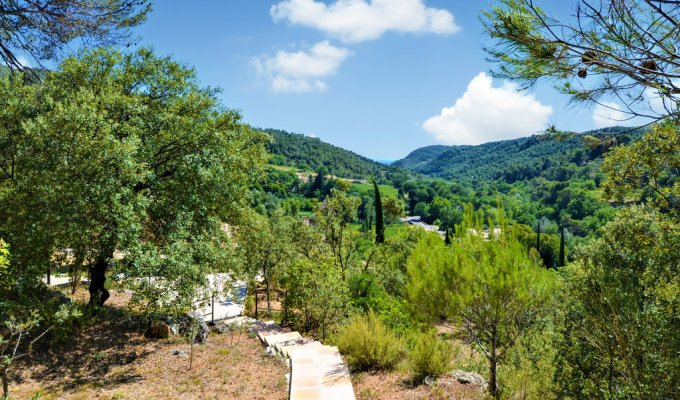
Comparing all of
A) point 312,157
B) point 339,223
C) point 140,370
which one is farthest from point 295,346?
point 312,157

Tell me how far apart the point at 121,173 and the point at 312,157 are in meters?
156

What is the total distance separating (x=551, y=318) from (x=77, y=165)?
48.8 ft

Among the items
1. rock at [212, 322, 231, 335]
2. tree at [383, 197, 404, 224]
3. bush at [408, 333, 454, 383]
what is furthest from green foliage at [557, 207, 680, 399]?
tree at [383, 197, 404, 224]

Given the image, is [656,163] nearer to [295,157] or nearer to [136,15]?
[136,15]

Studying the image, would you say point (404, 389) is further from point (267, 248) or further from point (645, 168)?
point (267, 248)

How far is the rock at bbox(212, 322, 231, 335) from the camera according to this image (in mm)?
11762

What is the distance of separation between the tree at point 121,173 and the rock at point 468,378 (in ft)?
19.5

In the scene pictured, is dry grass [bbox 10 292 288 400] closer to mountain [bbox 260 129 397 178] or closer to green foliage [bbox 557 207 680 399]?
green foliage [bbox 557 207 680 399]

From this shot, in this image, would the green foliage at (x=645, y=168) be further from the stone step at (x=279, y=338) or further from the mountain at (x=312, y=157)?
the mountain at (x=312, y=157)

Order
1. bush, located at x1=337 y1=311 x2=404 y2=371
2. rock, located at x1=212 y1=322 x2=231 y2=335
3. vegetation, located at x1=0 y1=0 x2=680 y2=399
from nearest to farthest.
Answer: vegetation, located at x1=0 y1=0 x2=680 y2=399
bush, located at x1=337 y1=311 x2=404 y2=371
rock, located at x1=212 y1=322 x2=231 y2=335

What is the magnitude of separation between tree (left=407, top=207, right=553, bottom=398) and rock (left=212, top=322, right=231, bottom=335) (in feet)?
23.0

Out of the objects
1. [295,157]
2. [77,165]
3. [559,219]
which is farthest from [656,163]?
[295,157]

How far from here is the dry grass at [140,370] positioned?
23.1 ft

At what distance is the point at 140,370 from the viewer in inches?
322
